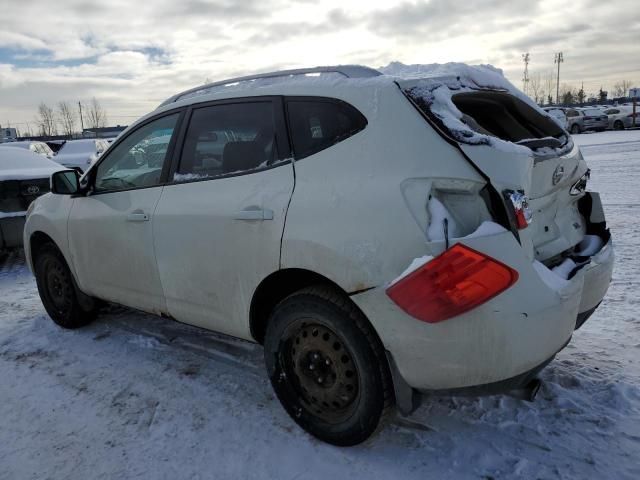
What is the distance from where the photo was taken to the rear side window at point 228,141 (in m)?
2.96

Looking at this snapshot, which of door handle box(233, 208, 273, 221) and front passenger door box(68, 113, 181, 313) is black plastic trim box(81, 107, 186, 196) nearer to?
front passenger door box(68, 113, 181, 313)

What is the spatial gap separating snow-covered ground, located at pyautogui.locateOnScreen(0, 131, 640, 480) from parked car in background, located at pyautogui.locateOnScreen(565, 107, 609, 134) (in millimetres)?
28819

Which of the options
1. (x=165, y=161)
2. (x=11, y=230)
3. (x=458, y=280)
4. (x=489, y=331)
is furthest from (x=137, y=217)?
(x=11, y=230)

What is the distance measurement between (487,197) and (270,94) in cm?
139

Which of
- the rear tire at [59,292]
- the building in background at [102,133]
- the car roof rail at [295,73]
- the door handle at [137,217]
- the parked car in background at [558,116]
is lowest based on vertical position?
the rear tire at [59,292]

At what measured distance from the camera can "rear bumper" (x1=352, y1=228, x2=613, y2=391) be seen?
7.09 feet

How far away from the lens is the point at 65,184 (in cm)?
409

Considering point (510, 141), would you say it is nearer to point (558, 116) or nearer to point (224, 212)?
point (558, 116)

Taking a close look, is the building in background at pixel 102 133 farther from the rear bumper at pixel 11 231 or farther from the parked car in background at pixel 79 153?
the rear bumper at pixel 11 231

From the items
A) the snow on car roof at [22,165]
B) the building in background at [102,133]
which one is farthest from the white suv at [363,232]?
the building in background at [102,133]

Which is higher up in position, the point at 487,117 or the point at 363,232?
the point at 487,117

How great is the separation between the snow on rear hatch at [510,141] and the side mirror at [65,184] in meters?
2.55

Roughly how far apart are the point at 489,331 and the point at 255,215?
4.25ft

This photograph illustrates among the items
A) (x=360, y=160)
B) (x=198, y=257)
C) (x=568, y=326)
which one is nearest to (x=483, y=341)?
(x=568, y=326)
